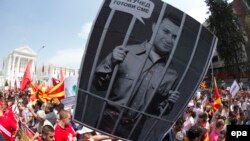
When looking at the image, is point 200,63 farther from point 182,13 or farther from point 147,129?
point 147,129

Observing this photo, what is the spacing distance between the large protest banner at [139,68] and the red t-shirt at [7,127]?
4881 millimetres

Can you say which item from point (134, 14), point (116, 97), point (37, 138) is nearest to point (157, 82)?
point (116, 97)

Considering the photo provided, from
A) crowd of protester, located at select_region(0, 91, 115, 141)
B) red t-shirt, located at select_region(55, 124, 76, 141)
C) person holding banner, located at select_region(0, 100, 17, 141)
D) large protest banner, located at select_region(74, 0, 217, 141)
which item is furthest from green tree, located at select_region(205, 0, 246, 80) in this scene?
large protest banner, located at select_region(74, 0, 217, 141)

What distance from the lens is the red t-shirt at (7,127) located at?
775 cm

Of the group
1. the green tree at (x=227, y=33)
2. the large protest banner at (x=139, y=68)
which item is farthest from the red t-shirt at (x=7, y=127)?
the green tree at (x=227, y=33)

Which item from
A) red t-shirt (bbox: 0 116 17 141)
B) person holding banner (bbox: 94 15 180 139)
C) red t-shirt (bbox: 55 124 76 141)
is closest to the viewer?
person holding banner (bbox: 94 15 180 139)

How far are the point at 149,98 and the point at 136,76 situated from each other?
0.66ft

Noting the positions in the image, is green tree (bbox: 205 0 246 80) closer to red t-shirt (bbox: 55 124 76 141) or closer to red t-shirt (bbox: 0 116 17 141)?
red t-shirt (bbox: 0 116 17 141)

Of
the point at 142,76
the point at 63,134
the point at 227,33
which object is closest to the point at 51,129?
the point at 63,134

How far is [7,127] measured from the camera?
781 cm

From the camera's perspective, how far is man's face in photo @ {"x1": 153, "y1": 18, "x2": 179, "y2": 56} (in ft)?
10.5

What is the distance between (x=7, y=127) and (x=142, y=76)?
5.31 metres

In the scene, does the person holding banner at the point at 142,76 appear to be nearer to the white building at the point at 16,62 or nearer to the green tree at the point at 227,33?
the green tree at the point at 227,33

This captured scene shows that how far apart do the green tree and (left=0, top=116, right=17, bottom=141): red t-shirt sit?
49.0 metres
